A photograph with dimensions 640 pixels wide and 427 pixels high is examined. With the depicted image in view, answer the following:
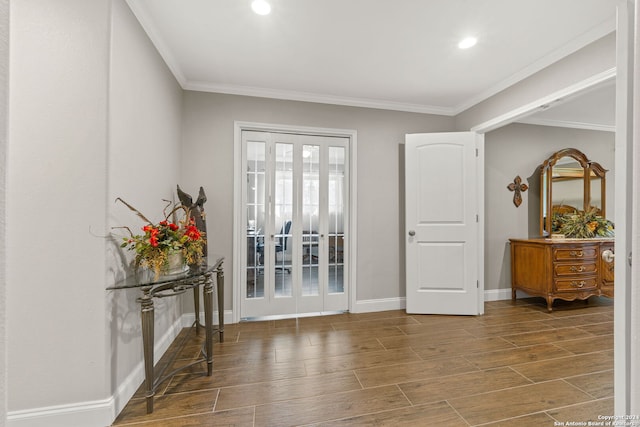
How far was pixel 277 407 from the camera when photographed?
65.1 inches

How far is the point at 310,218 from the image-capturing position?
3244 millimetres

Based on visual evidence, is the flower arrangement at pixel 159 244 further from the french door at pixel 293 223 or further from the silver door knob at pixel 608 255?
the silver door knob at pixel 608 255

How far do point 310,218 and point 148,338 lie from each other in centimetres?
199

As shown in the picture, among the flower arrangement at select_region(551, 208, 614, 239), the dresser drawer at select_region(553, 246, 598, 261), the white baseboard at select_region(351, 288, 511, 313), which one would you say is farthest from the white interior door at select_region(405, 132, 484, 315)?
the flower arrangement at select_region(551, 208, 614, 239)

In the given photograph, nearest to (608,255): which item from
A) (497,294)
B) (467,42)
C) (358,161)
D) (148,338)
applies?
(467,42)

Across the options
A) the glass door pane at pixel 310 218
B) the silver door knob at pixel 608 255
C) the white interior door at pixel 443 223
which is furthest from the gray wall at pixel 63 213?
the white interior door at pixel 443 223

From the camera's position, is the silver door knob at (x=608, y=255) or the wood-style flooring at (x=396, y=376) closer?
the silver door knob at (x=608, y=255)

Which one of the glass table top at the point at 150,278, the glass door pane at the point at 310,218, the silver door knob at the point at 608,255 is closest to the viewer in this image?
the silver door knob at the point at 608,255

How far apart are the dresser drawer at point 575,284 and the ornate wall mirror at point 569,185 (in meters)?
0.70

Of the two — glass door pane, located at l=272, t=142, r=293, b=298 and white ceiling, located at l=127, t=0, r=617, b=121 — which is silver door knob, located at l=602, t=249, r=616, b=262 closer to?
white ceiling, located at l=127, t=0, r=617, b=121

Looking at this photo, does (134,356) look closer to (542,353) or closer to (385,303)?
(385,303)

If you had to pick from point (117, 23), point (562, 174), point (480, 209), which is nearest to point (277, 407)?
point (117, 23)

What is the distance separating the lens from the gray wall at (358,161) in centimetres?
293

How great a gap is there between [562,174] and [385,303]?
124 inches
